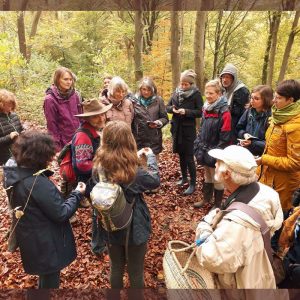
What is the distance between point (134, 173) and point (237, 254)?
1.06 m

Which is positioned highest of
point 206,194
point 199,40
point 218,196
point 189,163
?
point 199,40

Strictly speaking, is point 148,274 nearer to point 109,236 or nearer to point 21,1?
point 109,236

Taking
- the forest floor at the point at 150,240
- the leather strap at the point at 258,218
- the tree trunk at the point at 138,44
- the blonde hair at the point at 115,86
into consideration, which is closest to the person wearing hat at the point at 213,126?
the forest floor at the point at 150,240

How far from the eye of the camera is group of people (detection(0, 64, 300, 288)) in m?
2.00

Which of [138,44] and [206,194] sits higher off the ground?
[138,44]

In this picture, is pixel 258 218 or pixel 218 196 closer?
pixel 258 218

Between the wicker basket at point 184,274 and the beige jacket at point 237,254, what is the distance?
0.43 ft

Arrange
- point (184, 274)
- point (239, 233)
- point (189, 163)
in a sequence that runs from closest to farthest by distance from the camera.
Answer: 1. point (239, 233)
2. point (184, 274)
3. point (189, 163)

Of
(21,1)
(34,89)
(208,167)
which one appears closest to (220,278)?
(21,1)

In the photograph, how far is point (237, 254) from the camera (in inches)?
74.5

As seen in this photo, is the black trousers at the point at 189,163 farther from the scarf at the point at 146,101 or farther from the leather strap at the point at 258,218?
the leather strap at the point at 258,218

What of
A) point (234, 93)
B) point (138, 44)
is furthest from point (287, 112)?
point (138, 44)

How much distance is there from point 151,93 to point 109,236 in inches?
116

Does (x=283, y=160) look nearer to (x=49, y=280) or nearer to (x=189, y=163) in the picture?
(x=189, y=163)
